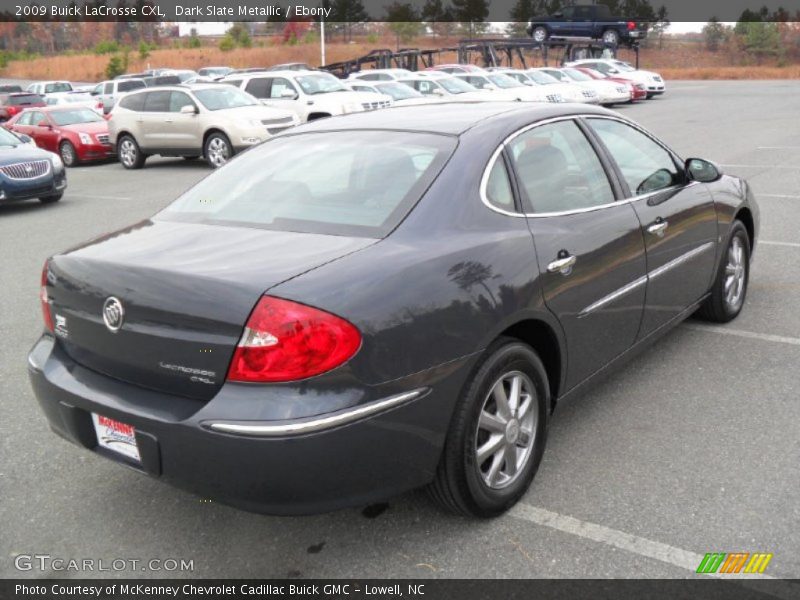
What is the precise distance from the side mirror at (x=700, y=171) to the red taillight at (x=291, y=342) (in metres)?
2.96

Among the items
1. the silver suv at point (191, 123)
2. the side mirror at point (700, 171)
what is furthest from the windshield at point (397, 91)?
the side mirror at point (700, 171)

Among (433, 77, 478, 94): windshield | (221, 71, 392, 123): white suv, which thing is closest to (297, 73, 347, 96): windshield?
(221, 71, 392, 123): white suv

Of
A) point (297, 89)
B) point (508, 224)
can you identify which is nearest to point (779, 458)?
point (508, 224)

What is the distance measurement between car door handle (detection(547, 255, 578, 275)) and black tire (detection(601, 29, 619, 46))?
42.0 m

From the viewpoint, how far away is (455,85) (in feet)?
81.4

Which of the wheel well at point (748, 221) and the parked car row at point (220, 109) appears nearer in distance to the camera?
the wheel well at point (748, 221)

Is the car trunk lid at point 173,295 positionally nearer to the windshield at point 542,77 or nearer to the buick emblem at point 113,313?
the buick emblem at point 113,313

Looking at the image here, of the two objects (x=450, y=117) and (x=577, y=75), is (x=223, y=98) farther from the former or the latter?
(x=577, y=75)

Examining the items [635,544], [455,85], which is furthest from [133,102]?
[635,544]

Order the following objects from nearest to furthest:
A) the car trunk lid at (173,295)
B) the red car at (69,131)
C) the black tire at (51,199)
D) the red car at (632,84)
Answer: the car trunk lid at (173,295)
the black tire at (51,199)
the red car at (69,131)
the red car at (632,84)

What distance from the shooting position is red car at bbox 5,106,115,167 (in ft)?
61.9

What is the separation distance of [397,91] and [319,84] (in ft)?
11.0

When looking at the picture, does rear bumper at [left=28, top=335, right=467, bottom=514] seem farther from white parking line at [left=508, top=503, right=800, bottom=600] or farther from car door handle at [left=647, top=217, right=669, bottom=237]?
car door handle at [left=647, top=217, right=669, bottom=237]

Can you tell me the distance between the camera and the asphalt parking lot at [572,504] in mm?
3010
